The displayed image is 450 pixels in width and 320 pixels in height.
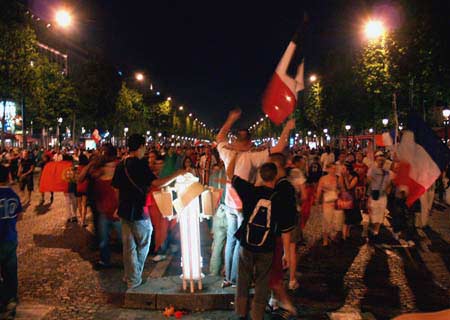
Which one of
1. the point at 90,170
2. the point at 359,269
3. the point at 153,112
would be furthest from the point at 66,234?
the point at 153,112

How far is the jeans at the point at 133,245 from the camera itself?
21.7 feet

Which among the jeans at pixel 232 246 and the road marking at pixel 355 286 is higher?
the jeans at pixel 232 246

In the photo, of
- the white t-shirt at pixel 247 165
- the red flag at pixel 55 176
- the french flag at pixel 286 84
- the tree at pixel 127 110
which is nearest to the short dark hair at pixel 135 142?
the white t-shirt at pixel 247 165

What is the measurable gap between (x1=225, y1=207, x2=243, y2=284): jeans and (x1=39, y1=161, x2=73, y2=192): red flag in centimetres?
674

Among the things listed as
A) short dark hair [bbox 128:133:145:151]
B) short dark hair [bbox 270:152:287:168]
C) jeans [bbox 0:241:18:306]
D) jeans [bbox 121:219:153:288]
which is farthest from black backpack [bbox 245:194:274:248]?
jeans [bbox 0:241:18:306]

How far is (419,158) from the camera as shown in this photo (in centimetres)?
616

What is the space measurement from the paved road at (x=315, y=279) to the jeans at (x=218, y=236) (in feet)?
3.40

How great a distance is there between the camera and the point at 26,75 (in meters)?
28.8

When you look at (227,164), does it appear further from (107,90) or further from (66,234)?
(107,90)

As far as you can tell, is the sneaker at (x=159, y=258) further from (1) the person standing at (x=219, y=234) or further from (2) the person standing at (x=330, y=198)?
(2) the person standing at (x=330, y=198)

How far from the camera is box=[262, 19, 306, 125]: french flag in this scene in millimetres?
6520

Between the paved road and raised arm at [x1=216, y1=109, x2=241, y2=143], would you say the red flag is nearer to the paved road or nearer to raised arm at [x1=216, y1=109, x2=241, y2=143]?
the paved road

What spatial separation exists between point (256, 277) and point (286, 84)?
2.65m

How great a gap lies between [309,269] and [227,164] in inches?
107
